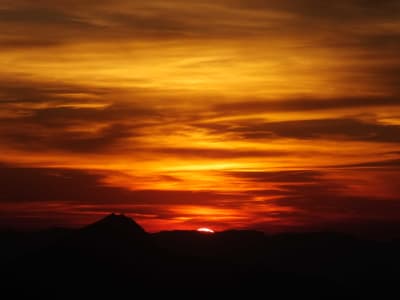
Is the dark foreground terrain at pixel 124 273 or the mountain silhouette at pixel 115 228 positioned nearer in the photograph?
the dark foreground terrain at pixel 124 273

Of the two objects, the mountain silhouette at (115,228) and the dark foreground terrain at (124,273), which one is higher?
the mountain silhouette at (115,228)

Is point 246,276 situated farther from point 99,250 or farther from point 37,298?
point 37,298

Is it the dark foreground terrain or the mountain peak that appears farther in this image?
the mountain peak

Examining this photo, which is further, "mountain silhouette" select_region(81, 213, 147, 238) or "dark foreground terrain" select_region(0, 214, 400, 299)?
"mountain silhouette" select_region(81, 213, 147, 238)

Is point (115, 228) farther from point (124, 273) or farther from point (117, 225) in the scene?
point (124, 273)

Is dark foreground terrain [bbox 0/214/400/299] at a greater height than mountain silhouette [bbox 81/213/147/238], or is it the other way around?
mountain silhouette [bbox 81/213/147/238]

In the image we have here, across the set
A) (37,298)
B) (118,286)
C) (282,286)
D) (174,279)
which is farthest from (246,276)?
(37,298)

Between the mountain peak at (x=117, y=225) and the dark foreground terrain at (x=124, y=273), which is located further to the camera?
the mountain peak at (x=117, y=225)

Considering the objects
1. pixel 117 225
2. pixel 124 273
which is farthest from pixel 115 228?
pixel 124 273

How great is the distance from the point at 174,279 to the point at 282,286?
21850 millimetres

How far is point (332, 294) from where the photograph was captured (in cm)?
18075

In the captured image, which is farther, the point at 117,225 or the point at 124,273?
the point at 117,225

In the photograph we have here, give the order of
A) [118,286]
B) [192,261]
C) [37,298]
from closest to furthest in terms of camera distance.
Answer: [37,298], [118,286], [192,261]

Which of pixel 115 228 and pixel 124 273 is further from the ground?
pixel 115 228
